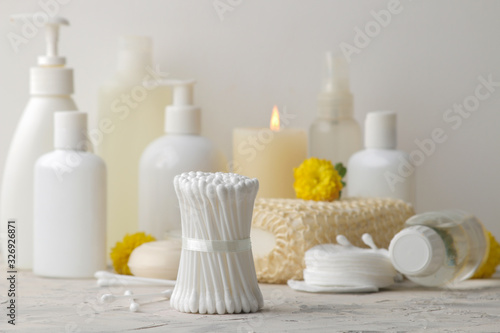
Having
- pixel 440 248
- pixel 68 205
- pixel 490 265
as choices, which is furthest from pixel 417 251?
pixel 68 205

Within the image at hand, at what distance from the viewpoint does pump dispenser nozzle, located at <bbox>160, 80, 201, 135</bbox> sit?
0.84 metres

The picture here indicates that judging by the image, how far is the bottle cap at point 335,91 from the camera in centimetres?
90

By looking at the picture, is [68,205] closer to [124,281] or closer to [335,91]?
[124,281]

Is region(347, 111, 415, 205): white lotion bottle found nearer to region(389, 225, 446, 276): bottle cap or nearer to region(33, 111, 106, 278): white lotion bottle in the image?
region(389, 225, 446, 276): bottle cap

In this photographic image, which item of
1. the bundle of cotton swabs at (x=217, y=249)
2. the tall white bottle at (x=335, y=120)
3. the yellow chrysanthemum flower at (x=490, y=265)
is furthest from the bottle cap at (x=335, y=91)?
the bundle of cotton swabs at (x=217, y=249)

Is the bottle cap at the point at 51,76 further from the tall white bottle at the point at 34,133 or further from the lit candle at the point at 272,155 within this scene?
the lit candle at the point at 272,155

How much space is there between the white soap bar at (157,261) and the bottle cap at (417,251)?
22 cm

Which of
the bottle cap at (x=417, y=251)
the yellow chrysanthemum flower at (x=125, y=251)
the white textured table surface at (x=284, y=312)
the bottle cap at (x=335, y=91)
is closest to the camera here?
the white textured table surface at (x=284, y=312)

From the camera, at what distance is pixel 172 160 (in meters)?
0.83

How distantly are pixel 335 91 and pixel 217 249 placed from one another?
396 mm

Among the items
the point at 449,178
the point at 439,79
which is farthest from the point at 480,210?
the point at 439,79

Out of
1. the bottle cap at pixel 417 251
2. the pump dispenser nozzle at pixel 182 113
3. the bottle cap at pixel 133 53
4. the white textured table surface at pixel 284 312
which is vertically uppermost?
the bottle cap at pixel 133 53

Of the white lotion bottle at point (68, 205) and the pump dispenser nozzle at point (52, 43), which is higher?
the pump dispenser nozzle at point (52, 43)

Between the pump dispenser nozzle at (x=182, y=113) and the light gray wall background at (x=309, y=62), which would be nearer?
the pump dispenser nozzle at (x=182, y=113)
